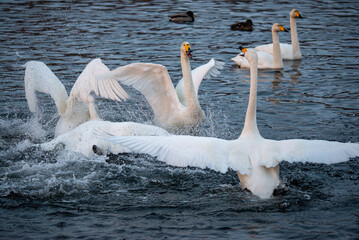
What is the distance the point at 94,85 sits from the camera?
27.8ft

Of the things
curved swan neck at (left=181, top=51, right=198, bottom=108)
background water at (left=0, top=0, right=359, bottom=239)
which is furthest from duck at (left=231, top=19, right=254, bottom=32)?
curved swan neck at (left=181, top=51, right=198, bottom=108)

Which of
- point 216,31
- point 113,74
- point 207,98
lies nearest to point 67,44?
point 216,31

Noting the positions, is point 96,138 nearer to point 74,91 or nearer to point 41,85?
point 74,91

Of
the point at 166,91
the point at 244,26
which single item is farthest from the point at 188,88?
the point at 244,26

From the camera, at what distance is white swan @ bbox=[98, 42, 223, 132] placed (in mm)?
8445

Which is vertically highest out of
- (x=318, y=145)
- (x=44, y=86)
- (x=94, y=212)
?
(x=44, y=86)

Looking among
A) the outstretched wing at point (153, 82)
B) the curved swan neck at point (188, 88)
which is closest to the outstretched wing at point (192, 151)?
the outstretched wing at point (153, 82)

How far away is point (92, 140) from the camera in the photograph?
7.60 meters

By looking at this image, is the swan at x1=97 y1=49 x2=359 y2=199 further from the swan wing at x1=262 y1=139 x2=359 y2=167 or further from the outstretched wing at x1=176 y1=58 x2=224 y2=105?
the outstretched wing at x1=176 y1=58 x2=224 y2=105

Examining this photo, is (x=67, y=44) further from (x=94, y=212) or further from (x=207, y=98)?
(x=94, y=212)

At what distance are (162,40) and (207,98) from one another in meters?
5.37

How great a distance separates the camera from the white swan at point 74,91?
8.48 meters

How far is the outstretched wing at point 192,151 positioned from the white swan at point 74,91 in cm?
252

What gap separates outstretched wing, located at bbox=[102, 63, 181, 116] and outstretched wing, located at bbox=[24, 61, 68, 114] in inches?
38.6
